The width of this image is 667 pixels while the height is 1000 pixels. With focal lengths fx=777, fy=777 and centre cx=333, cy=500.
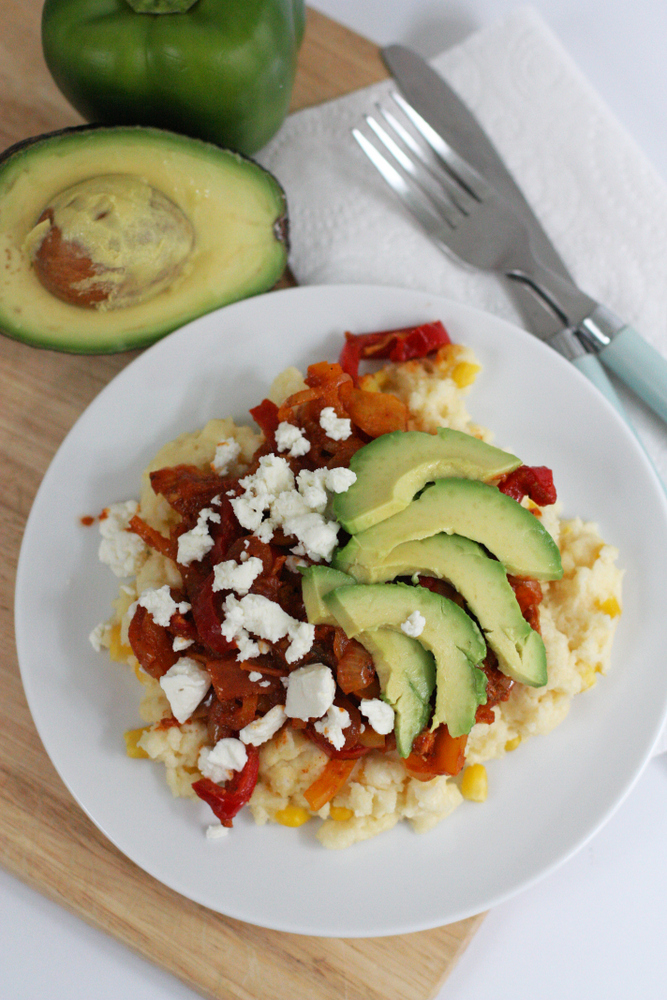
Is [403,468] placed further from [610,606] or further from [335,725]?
[610,606]

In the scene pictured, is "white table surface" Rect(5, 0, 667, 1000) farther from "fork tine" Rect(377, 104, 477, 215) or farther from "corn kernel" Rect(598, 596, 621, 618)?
"fork tine" Rect(377, 104, 477, 215)

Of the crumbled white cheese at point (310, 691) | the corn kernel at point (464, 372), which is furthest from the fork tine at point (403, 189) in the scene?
the crumbled white cheese at point (310, 691)

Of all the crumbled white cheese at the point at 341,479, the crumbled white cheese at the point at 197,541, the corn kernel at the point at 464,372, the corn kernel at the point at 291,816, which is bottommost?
the corn kernel at the point at 291,816

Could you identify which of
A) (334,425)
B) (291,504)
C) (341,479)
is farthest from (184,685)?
(334,425)

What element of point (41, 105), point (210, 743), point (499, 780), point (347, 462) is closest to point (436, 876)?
point (499, 780)

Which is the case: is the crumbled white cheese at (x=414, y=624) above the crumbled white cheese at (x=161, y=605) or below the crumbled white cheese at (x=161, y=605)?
above

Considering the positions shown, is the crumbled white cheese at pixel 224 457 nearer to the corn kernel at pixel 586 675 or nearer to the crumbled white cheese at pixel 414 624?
the crumbled white cheese at pixel 414 624

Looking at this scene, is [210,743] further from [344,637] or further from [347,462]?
[347,462]
